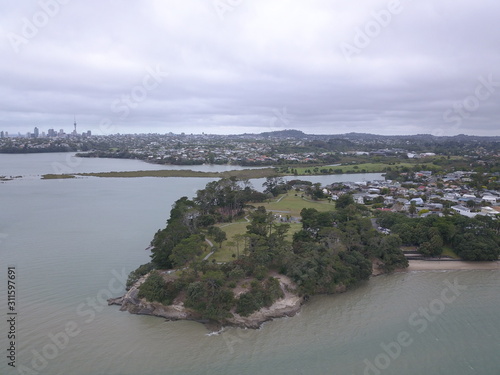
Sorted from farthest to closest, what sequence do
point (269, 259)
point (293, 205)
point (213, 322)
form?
point (293, 205) < point (269, 259) < point (213, 322)

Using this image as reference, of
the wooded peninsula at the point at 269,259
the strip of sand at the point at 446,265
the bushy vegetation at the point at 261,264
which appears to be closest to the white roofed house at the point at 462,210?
the wooded peninsula at the point at 269,259

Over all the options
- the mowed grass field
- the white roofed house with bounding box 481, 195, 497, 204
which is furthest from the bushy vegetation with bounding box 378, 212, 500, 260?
the white roofed house with bounding box 481, 195, 497, 204

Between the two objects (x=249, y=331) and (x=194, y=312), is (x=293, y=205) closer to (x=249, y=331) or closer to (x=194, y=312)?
(x=194, y=312)

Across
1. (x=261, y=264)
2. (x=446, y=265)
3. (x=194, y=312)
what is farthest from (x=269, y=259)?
(x=446, y=265)

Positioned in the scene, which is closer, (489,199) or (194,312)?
(194,312)

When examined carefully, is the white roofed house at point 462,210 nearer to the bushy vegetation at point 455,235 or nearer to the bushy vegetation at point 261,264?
the bushy vegetation at point 455,235

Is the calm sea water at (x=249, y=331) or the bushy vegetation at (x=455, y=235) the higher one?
the bushy vegetation at (x=455, y=235)

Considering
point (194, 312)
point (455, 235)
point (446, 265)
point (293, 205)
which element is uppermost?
point (455, 235)
